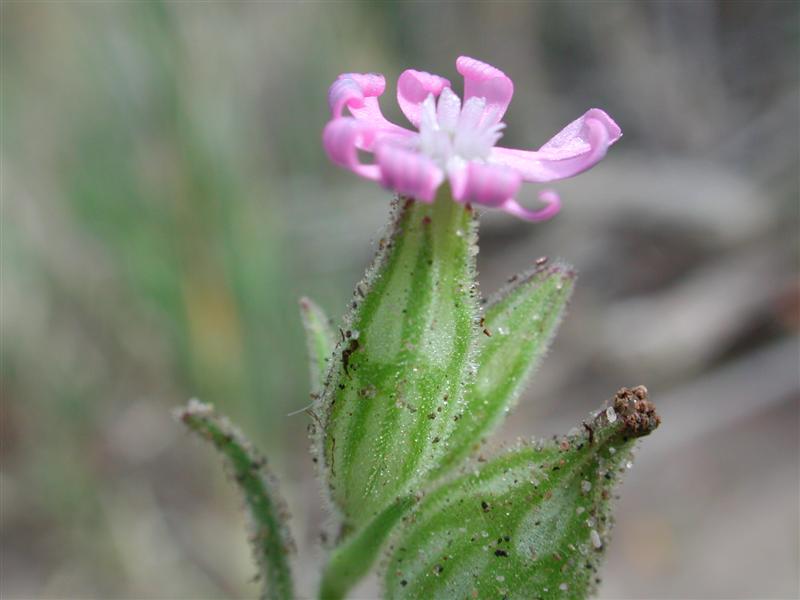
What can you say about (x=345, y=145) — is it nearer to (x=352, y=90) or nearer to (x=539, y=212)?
(x=352, y=90)

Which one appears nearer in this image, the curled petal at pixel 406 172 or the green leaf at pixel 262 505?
the curled petal at pixel 406 172

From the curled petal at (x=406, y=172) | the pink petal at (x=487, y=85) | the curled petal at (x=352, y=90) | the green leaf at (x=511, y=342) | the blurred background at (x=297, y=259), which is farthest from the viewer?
the blurred background at (x=297, y=259)

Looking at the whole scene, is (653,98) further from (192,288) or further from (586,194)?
(192,288)

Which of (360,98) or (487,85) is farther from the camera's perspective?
(487,85)

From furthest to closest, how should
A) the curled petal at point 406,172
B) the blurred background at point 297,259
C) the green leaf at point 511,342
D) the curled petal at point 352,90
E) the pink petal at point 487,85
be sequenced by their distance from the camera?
the blurred background at point 297,259
the green leaf at point 511,342
the pink petal at point 487,85
the curled petal at point 352,90
the curled petal at point 406,172

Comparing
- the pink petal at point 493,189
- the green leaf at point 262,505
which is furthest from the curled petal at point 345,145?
the green leaf at point 262,505

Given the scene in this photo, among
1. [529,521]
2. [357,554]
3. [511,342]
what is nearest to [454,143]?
[511,342]

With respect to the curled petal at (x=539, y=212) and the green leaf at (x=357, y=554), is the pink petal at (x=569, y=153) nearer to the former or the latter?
the curled petal at (x=539, y=212)
